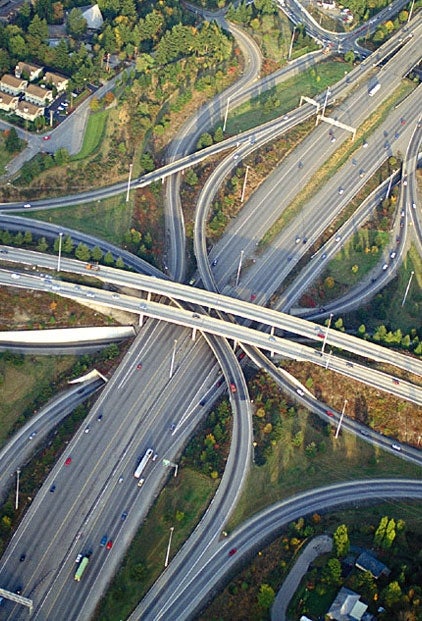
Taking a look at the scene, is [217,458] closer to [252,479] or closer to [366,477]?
[252,479]

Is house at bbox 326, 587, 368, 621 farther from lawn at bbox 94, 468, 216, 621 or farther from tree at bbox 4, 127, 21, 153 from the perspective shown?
tree at bbox 4, 127, 21, 153

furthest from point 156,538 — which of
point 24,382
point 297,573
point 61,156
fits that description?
point 61,156

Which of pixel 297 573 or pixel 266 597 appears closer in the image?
pixel 266 597

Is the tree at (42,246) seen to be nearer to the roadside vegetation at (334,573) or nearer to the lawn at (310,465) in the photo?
the lawn at (310,465)

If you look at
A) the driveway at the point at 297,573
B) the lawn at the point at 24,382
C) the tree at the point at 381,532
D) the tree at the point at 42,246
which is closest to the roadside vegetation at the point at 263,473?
the driveway at the point at 297,573

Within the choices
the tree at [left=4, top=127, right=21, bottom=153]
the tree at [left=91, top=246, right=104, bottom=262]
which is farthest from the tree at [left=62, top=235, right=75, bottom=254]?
the tree at [left=4, top=127, right=21, bottom=153]

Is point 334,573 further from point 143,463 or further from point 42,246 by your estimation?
point 42,246
